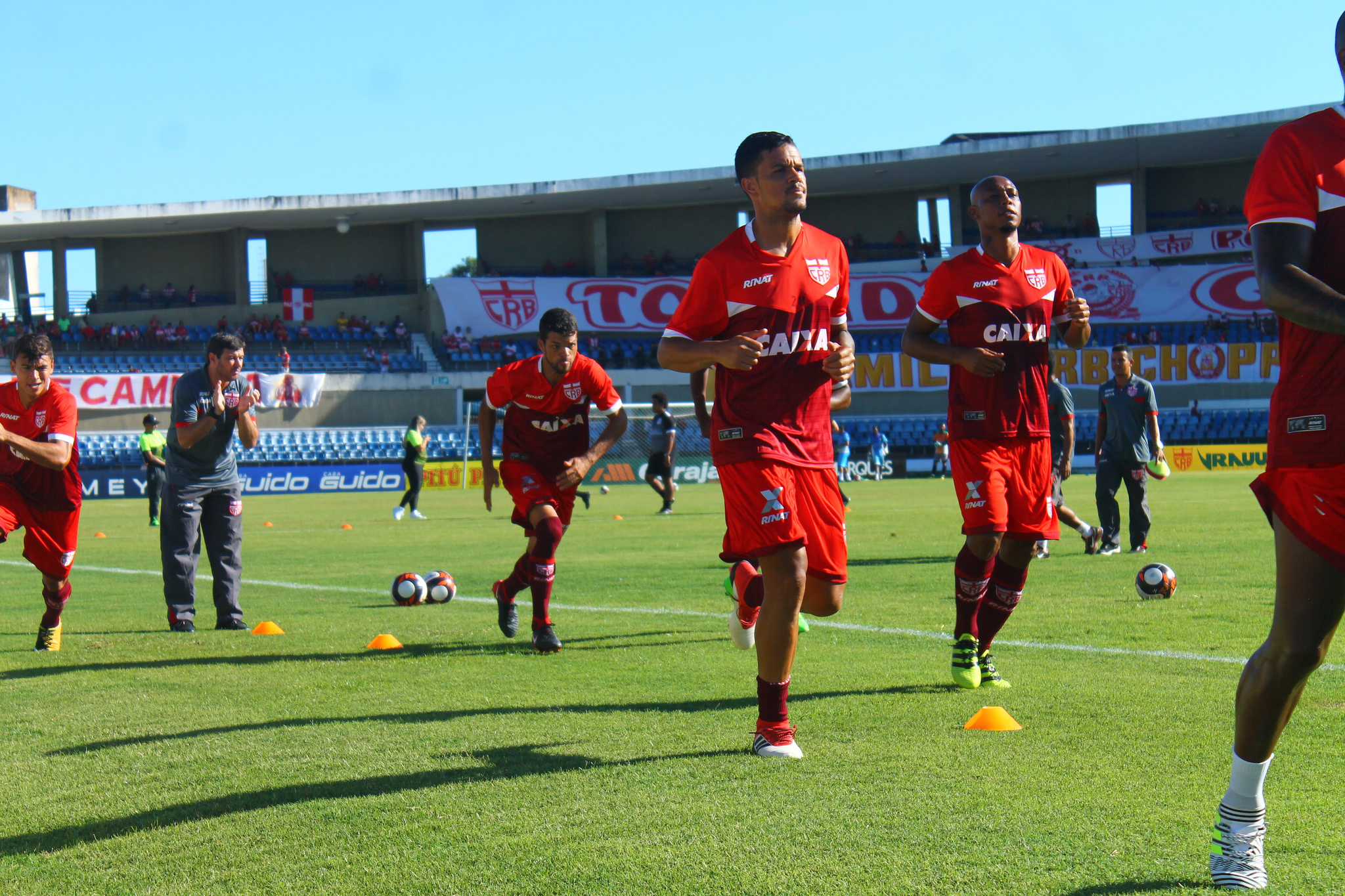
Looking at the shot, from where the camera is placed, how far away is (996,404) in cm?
575

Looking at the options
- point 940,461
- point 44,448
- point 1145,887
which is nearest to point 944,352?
point 1145,887

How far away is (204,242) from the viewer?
52281 millimetres

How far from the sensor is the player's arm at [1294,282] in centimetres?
271

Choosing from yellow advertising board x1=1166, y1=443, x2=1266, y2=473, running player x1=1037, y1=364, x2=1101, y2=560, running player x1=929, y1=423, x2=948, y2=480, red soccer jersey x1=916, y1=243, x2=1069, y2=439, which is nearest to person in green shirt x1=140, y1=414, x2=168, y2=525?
running player x1=1037, y1=364, x2=1101, y2=560

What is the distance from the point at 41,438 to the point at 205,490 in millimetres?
1310

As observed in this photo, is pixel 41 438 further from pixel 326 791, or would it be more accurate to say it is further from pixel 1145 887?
pixel 1145 887

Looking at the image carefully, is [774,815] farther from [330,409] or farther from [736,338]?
[330,409]

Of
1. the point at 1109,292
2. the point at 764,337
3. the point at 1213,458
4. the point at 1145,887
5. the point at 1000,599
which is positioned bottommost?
the point at 1213,458

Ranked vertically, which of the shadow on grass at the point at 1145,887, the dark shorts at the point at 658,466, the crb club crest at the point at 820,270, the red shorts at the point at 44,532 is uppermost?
the crb club crest at the point at 820,270

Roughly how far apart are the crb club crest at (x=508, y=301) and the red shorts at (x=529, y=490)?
41.4 metres

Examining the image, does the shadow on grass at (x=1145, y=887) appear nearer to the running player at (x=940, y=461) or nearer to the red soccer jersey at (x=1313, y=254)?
the red soccer jersey at (x=1313, y=254)

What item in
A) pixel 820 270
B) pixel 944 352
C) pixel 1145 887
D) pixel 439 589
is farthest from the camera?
pixel 439 589

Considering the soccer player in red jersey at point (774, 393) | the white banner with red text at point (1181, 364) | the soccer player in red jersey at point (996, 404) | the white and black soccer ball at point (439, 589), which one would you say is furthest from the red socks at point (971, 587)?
the white banner with red text at point (1181, 364)

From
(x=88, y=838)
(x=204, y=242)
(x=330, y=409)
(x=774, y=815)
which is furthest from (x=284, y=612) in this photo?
(x=204, y=242)
